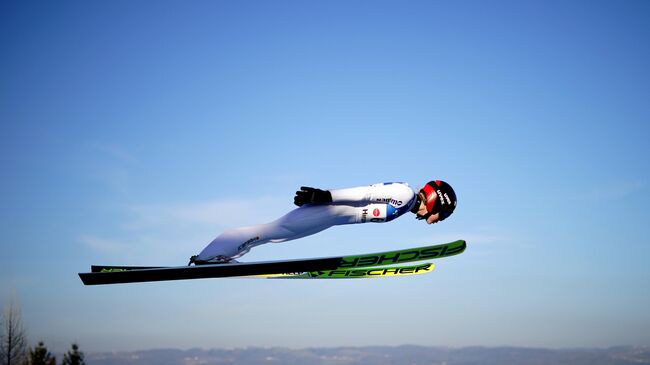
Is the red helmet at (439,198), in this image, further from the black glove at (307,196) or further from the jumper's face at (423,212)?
the black glove at (307,196)

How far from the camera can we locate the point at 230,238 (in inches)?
388

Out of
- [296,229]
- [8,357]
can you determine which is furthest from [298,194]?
[8,357]

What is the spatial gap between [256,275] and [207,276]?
100 cm

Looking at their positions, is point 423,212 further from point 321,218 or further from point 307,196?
point 307,196

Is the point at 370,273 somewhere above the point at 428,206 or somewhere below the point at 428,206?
below

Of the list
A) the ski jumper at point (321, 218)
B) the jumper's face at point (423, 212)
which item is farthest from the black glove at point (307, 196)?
the jumper's face at point (423, 212)

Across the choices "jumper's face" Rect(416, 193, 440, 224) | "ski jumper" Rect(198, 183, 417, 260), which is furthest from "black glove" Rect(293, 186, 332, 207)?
"jumper's face" Rect(416, 193, 440, 224)

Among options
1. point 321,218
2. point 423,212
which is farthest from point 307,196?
point 423,212

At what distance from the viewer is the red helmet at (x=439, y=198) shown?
1135 cm

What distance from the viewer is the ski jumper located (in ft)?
32.3

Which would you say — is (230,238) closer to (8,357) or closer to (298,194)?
(298,194)

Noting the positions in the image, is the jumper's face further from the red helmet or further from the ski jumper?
the ski jumper

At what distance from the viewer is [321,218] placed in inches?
397

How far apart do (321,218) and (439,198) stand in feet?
8.86
